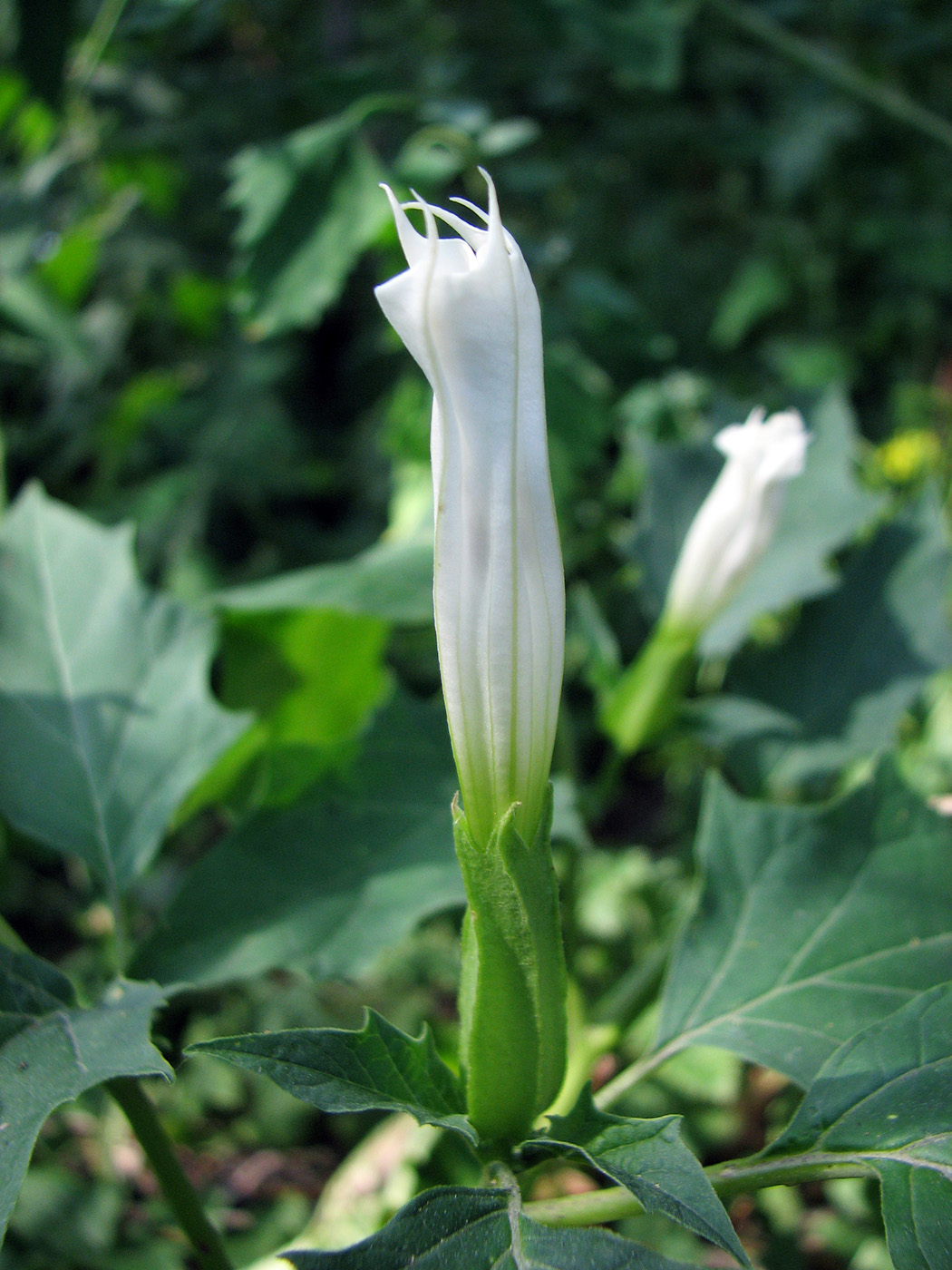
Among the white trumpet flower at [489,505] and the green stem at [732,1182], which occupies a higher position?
the white trumpet flower at [489,505]

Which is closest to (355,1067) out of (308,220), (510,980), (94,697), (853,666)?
(510,980)

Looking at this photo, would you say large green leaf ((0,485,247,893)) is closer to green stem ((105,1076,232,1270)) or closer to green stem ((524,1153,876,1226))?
green stem ((105,1076,232,1270))

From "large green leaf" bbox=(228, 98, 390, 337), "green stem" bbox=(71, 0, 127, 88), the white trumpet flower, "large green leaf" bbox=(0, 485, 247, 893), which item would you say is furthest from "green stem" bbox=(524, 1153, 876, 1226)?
"green stem" bbox=(71, 0, 127, 88)

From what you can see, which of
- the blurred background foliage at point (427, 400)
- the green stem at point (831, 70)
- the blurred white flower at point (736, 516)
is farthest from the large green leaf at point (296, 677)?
the green stem at point (831, 70)

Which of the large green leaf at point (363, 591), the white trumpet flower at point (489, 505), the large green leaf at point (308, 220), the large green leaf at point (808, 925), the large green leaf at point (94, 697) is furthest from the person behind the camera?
the large green leaf at point (308, 220)

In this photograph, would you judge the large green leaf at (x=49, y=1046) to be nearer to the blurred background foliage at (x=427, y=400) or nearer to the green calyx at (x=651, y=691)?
the blurred background foliage at (x=427, y=400)

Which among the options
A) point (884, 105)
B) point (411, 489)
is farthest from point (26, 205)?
point (884, 105)

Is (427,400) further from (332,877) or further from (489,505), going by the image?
(489,505)
